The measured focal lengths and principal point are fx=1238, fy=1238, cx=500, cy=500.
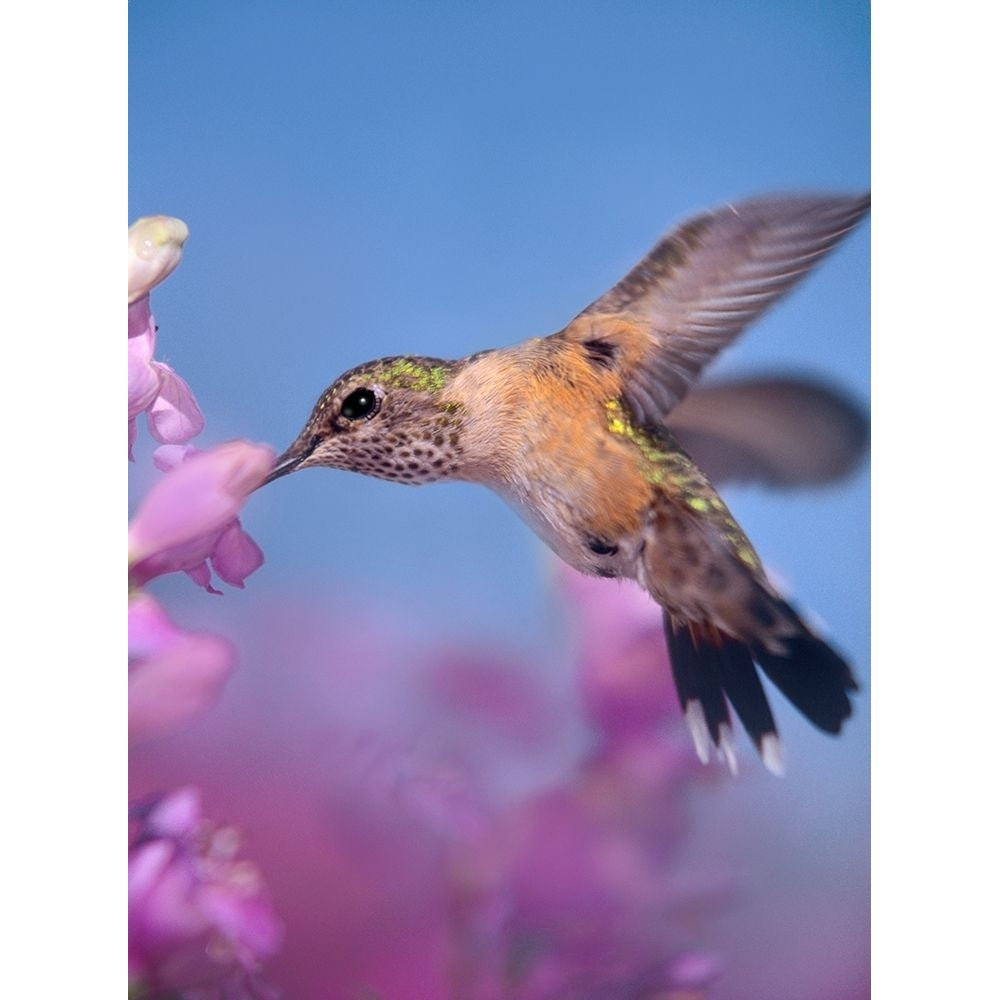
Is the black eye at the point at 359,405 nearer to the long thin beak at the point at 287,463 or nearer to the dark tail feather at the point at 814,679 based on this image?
the long thin beak at the point at 287,463

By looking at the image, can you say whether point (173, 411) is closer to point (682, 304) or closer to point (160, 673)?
point (160, 673)

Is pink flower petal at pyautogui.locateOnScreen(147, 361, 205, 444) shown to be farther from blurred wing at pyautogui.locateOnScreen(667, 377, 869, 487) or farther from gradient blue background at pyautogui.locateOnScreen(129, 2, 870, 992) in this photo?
blurred wing at pyautogui.locateOnScreen(667, 377, 869, 487)

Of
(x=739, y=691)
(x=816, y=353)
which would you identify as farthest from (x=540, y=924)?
(x=816, y=353)

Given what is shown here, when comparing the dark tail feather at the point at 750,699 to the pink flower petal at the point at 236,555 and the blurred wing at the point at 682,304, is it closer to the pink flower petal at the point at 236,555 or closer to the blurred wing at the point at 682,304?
the blurred wing at the point at 682,304

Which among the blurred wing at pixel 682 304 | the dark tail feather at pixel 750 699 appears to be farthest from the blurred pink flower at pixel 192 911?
the blurred wing at pixel 682 304

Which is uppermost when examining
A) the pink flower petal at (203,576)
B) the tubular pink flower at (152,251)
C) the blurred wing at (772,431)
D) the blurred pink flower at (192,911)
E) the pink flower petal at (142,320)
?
the tubular pink flower at (152,251)

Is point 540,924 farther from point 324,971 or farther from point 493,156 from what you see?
point 493,156

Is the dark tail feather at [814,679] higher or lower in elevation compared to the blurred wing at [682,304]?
lower
